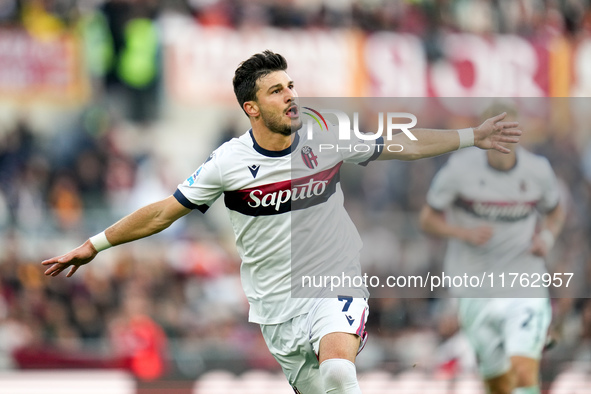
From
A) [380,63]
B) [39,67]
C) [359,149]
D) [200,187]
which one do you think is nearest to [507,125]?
[359,149]

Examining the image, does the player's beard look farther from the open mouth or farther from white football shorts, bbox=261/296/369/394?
white football shorts, bbox=261/296/369/394

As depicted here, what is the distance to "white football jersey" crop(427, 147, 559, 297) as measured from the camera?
857 cm

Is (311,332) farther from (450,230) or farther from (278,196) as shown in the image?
(450,230)

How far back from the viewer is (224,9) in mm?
16219

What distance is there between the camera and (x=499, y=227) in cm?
865

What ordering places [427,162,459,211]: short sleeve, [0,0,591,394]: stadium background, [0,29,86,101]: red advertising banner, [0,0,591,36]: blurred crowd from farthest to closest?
[0,0,591,36]: blurred crowd, [0,29,86,101]: red advertising banner, [0,0,591,394]: stadium background, [427,162,459,211]: short sleeve

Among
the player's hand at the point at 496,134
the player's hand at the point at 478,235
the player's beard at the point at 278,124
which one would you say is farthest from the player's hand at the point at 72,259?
the player's hand at the point at 478,235

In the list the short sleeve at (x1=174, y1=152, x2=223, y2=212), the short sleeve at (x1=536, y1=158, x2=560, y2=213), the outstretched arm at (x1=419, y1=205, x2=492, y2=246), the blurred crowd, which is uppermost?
the blurred crowd

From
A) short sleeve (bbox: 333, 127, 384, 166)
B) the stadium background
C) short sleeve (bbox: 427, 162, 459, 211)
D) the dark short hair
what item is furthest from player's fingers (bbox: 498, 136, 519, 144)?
the stadium background

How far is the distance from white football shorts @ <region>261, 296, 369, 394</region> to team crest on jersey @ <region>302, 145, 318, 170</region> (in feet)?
2.97

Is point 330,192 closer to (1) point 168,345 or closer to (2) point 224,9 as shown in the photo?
(1) point 168,345

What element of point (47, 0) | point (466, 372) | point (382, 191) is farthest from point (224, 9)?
point (466, 372)

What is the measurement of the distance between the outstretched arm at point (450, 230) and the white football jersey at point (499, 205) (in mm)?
60

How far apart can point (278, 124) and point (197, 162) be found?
961 centimetres
